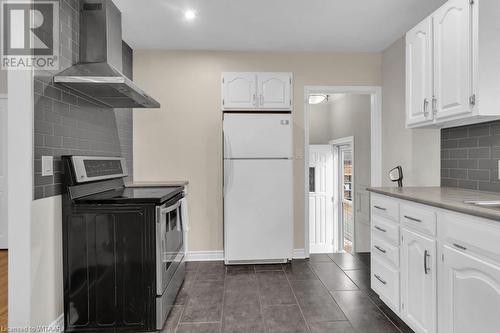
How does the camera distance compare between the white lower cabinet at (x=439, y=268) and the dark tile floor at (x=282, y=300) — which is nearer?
the white lower cabinet at (x=439, y=268)

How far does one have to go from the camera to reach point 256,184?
11.4 ft

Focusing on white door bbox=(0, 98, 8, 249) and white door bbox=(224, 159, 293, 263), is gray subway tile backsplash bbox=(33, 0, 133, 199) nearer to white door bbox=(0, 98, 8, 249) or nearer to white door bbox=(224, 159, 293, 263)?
white door bbox=(224, 159, 293, 263)

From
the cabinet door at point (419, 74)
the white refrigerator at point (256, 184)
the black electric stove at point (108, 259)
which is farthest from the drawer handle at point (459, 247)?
the white refrigerator at point (256, 184)

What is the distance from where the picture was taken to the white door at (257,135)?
345cm

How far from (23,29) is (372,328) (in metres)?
3.00

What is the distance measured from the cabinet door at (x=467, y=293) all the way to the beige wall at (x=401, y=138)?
140 cm

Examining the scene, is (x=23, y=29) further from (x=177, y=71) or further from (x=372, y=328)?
(x=372, y=328)

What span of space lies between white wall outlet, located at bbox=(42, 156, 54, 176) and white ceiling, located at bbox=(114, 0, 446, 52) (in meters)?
→ 1.53

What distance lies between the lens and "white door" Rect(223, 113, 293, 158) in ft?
11.3

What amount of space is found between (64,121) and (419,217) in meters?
2.47

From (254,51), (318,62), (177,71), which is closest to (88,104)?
(177,71)

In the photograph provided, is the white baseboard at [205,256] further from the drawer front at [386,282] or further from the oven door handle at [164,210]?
the drawer front at [386,282]

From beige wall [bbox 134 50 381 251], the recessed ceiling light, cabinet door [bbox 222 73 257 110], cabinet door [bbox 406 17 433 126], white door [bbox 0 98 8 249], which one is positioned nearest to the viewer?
cabinet door [bbox 406 17 433 126]

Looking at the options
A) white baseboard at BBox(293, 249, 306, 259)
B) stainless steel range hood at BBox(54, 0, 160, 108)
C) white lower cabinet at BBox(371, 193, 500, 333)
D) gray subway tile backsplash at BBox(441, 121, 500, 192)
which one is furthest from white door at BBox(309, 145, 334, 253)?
stainless steel range hood at BBox(54, 0, 160, 108)
